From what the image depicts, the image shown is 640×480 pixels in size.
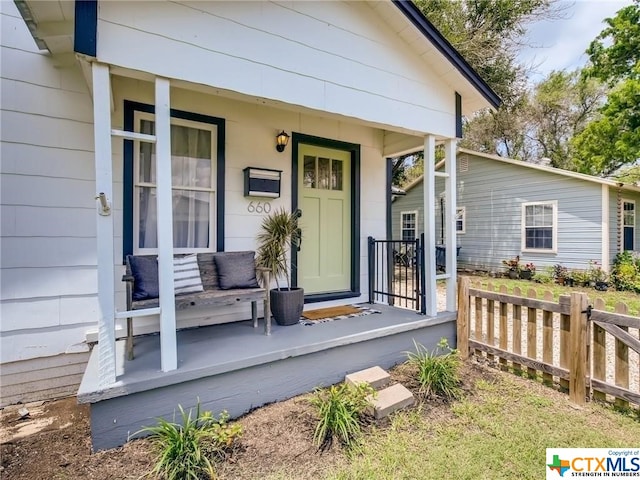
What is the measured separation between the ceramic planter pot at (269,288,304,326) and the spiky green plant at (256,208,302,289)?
286mm

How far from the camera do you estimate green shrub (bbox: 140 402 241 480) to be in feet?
6.40

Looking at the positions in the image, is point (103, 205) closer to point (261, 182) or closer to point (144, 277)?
point (144, 277)

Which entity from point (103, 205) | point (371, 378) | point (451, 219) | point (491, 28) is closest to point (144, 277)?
point (103, 205)

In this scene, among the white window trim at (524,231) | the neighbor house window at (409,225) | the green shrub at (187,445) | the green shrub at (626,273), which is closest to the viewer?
the green shrub at (187,445)

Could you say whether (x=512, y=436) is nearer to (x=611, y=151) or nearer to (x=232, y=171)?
(x=232, y=171)

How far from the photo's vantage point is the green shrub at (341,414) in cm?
231

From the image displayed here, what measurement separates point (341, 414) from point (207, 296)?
1.43 meters

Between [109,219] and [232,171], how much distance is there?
171cm

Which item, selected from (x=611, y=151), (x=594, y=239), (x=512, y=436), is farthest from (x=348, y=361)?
(x=611, y=151)

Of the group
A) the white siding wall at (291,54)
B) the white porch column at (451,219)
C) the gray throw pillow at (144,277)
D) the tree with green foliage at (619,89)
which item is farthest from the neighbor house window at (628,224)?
the gray throw pillow at (144,277)

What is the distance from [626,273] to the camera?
322 inches

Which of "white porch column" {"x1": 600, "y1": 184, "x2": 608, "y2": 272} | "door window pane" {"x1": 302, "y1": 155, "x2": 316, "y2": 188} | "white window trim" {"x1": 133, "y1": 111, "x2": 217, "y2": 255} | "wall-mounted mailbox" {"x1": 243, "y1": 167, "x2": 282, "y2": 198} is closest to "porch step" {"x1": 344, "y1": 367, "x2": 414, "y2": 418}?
"white window trim" {"x1": 133, "y1": 111, "x2": 217, "y2": 255}

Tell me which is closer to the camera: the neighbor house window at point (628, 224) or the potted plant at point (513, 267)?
the neighbor house window at point (628, 224)

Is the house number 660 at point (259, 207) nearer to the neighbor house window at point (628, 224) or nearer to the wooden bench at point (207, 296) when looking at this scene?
the wooden bench at point (207, 296)
